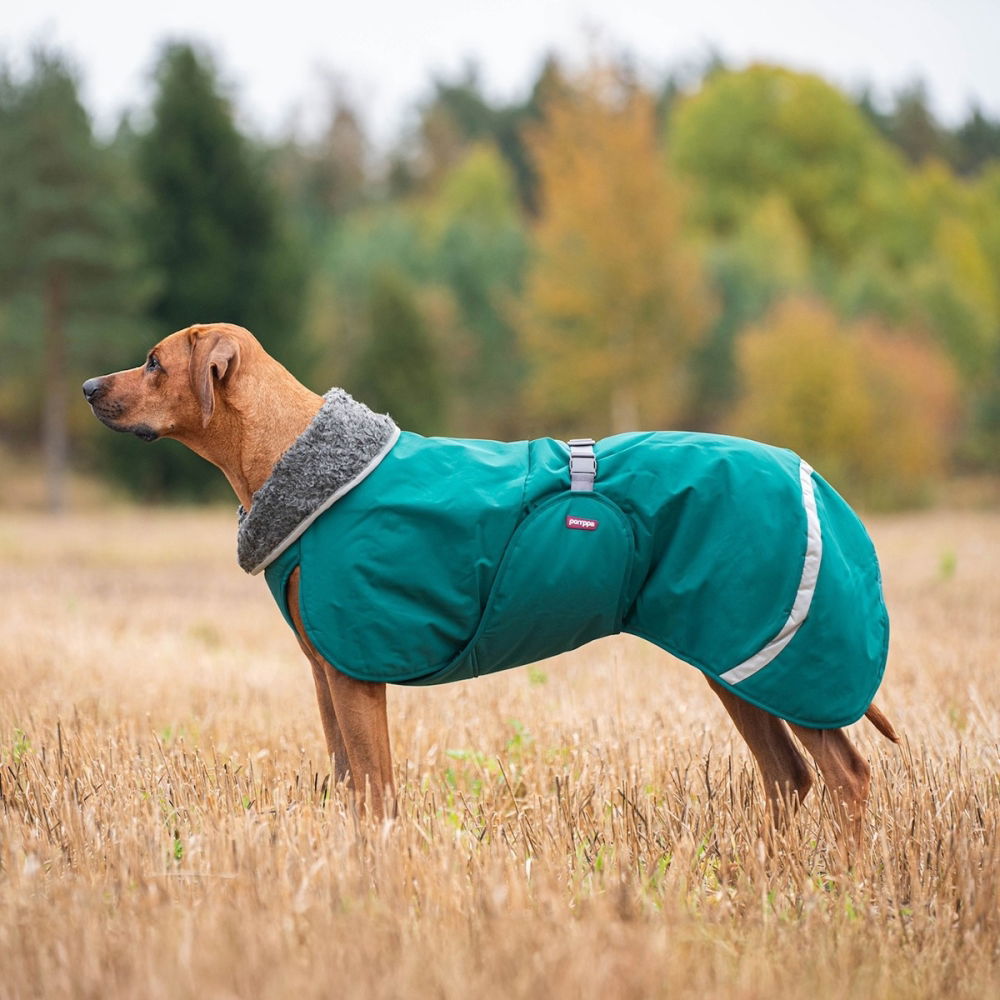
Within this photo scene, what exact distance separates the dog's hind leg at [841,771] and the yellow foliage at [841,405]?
23.6 meters

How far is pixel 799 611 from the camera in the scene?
351 cm

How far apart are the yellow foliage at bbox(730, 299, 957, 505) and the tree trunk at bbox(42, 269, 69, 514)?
16.6m

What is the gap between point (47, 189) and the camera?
2248 centimetres

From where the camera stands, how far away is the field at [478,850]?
98.7 inches

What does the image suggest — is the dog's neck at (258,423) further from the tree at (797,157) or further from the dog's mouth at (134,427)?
the tree at (797,157)

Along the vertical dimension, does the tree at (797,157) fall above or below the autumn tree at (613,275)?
above

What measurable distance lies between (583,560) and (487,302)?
32484 mm

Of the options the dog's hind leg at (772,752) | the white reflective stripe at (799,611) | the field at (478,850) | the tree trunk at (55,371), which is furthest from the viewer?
the tree trunk at (55,371)

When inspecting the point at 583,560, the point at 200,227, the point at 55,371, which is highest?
the point at 200,227

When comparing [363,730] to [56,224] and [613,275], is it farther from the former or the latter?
[613,275]

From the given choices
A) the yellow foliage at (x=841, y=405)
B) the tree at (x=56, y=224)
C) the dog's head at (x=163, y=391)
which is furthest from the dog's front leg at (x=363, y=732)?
the yellow foliage at (x=841, y=405)

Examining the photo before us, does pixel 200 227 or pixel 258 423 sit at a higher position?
pixel 200 227

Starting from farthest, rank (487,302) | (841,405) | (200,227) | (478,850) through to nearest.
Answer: (487,302) → (841,405) → (200,227) → (478,850)

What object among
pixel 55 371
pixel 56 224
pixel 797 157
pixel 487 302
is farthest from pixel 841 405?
pixel 797 157
